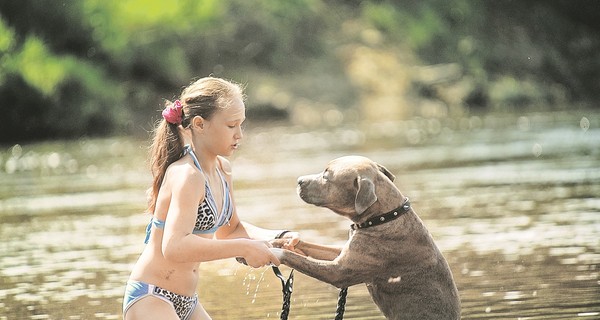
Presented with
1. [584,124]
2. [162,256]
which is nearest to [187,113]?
[162,256]

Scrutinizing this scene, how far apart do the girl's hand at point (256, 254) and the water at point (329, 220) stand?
2.78 m

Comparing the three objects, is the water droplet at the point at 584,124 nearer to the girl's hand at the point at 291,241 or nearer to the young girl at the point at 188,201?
the girl's hand at the point at 291,241

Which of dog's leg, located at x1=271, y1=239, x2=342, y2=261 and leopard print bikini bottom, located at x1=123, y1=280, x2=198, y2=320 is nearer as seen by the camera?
leopard print bikini bottom, located at x1=123, y1=280, x2=198, y2=320

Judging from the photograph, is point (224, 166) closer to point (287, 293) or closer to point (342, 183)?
point (342, 183)

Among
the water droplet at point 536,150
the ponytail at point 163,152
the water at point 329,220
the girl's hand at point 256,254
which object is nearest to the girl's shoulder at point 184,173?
the ponytail at point 163,152

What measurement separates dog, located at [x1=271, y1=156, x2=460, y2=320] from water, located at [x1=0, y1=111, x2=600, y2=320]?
191 centimetres

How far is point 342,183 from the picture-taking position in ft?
24.7

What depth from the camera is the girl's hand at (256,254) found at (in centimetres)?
687

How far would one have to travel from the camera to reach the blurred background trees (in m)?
43.9

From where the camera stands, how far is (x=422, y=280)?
24.5 feet

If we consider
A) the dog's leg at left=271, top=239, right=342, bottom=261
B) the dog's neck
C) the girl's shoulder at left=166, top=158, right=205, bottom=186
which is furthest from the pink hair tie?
the dog's neck

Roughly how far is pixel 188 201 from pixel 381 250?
127 centimetres

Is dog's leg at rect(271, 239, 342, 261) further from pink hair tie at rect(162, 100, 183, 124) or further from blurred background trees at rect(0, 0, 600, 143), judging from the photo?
blurred background trees at rect(0, 0, 600, 143)

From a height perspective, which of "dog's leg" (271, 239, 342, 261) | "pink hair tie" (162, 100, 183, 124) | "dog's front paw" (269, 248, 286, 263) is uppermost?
"pink hair tie" (162, 100, 183, 124)
